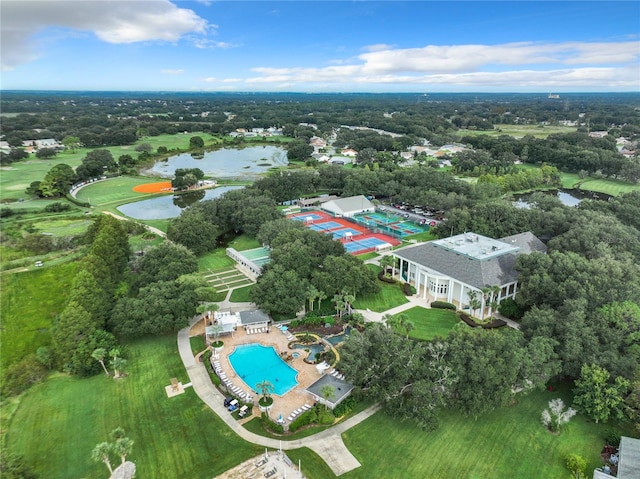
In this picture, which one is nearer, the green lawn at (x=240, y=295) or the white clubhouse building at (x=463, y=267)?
the white clubhouse building at (x=463, y=267)

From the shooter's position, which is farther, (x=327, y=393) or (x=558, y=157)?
(x=558, y=157)

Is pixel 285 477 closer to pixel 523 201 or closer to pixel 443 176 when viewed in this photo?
pixel 443 176

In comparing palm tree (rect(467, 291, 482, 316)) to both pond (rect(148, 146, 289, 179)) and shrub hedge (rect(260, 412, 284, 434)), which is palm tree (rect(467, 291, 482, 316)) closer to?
shrub hedge (rect(260, 412, 284, 434))

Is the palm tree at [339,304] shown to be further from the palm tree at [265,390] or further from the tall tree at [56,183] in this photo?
the tall tree at [56,183]

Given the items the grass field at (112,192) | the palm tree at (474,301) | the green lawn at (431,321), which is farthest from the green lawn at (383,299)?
the grass field at (112,192)

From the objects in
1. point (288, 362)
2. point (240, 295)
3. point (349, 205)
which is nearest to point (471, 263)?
point (288, 362)

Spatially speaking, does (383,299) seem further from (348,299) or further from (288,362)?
(288,362)

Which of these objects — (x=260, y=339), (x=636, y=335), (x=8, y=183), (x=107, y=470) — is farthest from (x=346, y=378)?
(x=8, y=183)

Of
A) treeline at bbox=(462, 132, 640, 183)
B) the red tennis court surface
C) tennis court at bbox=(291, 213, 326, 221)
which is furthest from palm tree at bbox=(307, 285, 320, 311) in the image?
treeline at bbox=(462, 132, 640, 183)
